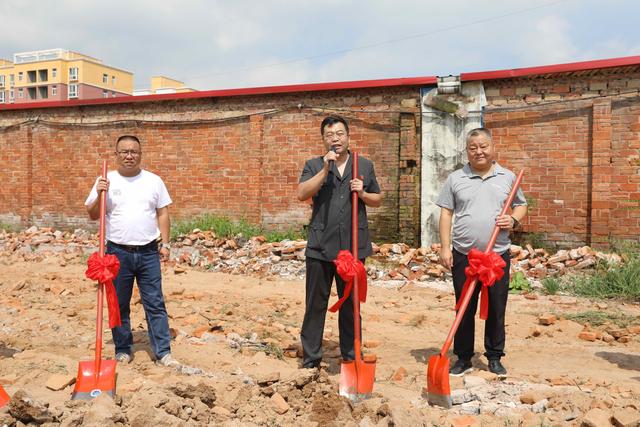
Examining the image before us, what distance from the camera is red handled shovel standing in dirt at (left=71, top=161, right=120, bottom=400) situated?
11.8 ft

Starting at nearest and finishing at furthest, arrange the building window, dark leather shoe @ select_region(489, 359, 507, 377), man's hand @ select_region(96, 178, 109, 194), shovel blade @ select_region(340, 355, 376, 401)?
shovel blade @ select_region(340, 355, 376, 401), man's hand @ select_region(96, 178, 109, 194), dark leather shoe @ select_region(489, 359, 507, 377), the building window

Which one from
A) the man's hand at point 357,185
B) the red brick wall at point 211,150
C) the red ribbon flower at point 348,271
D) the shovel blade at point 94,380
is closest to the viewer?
the shovel blade at point 94,380

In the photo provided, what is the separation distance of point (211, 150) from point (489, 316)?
8.42 m

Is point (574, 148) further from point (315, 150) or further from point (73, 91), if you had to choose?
point (73, 91)

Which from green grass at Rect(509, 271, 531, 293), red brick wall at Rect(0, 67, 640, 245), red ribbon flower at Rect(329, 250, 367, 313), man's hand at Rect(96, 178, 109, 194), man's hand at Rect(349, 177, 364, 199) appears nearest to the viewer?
red ribbon flower at Rect(329, 250, 367, 313)

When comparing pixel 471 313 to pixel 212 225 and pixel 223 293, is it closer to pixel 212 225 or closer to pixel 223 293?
pixel 223 293

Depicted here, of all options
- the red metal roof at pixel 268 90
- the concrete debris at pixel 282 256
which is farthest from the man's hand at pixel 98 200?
the red metal roof at pixel 268 90

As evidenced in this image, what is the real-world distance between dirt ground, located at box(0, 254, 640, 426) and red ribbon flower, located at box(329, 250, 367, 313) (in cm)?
58

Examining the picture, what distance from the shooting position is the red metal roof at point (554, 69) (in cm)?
859

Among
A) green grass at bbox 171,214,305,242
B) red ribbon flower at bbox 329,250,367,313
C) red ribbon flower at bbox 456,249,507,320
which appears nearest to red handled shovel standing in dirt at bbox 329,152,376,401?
red ribbon flower at bbox 329,250,367,313

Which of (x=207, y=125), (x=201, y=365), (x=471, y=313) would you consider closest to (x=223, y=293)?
(x=201, y=365)

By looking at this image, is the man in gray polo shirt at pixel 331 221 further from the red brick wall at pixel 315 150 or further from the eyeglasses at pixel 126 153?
the red brick wall at pixel 315 150

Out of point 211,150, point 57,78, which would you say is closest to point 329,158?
point 211,150

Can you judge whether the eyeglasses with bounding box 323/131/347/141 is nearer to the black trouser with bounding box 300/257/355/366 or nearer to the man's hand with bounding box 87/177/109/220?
the black trouser with bounding box 300/257/355/366
